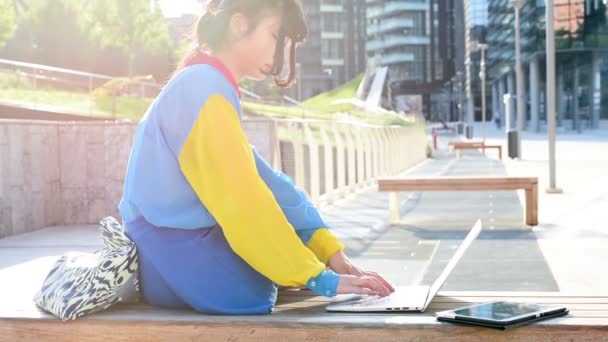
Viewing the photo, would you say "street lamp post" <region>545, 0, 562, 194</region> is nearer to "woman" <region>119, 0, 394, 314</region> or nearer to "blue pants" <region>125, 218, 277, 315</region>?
"woman" <region>119, 0, 394, 314</region>

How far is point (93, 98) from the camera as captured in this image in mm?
26875

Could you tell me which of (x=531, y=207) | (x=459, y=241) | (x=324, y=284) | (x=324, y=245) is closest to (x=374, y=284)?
(x=324, y=284)

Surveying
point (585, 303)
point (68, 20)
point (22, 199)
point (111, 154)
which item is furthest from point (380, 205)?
point (68, 20)

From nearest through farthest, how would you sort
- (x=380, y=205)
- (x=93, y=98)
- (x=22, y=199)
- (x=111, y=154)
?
(x=22, y=199)
(x=111, y=154)
(x=380, y=205)
(x=93, y=98)

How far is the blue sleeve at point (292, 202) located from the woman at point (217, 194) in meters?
0.19

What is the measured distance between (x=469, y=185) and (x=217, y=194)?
25.3 ft

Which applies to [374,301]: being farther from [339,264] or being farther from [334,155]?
[334,155]

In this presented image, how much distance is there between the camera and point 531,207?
974cm

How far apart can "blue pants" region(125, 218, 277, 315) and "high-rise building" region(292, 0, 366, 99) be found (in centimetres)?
11691

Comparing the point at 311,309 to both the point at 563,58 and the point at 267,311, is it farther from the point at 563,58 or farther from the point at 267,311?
the point at 563,58

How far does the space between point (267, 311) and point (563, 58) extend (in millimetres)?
55881

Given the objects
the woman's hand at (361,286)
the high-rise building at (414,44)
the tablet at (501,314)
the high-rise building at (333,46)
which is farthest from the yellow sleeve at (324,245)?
the high-rise building at (414,44)

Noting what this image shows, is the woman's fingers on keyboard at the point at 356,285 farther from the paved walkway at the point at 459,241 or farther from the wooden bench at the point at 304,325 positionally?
the paved walkway at the point at 459,241

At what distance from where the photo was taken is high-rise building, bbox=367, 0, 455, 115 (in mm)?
131125
